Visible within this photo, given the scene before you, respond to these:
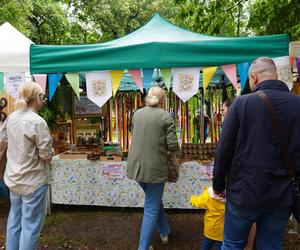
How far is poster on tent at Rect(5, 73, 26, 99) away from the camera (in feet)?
14.1

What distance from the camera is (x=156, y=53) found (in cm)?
380

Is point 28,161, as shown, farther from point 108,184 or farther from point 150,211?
point 108,184

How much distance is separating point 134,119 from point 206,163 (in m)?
1.48

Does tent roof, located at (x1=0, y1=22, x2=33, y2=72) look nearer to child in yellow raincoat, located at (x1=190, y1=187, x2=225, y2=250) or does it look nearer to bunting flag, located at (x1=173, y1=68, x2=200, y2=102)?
bunting flag, located at (x1=173, y1=68, x2=200, y2=102)

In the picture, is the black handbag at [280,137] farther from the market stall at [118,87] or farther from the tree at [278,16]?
the tree at [278,16]

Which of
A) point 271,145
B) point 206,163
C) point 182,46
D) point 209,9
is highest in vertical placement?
point 209,9

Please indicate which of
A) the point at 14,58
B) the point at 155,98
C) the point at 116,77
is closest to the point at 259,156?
the point at 155,98

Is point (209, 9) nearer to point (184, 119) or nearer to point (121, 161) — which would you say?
point (184, 119)

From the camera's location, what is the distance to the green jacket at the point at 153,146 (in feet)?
10.2

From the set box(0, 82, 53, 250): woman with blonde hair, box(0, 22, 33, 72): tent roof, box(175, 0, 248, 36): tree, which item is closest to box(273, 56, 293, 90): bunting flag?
box(0, 82, 53, 250): woman with blonde hair

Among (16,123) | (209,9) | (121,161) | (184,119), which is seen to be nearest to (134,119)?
→ (16,123)

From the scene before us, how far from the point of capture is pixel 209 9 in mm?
7508

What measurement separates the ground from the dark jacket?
186 cm

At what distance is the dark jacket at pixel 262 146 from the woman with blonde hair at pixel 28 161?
4.86 ft
